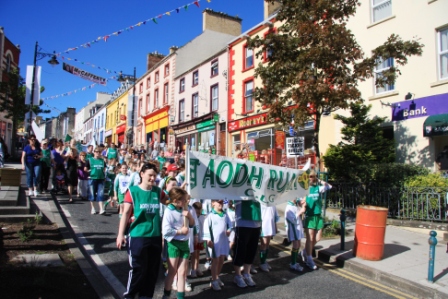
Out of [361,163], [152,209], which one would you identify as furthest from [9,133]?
[152,209]

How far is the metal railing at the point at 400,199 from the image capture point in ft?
31.4

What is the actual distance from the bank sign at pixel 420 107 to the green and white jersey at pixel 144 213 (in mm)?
12069

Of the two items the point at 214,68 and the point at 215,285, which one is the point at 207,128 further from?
the point at 215,285

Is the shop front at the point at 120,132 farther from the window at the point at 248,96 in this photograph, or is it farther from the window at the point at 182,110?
the window at the point at 248,96

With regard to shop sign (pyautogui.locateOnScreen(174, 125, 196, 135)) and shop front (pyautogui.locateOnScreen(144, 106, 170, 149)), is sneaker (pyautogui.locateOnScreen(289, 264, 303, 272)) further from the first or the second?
shop front (pyautogui.locateOnScreen(144, 106, 170, 149))

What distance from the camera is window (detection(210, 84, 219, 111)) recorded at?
26092 millimetres

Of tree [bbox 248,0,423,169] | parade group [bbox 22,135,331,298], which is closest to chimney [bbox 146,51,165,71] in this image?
tree [bbox 248,0,423,169]

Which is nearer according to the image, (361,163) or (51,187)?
(361,163)

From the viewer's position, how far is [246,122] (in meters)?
22.3

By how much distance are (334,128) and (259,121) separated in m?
5.69

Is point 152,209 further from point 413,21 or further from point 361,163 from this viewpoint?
point 413,21

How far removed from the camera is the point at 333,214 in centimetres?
1199

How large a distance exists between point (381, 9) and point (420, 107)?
494 centimetres

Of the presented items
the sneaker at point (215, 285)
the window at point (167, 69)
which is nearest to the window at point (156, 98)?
the window at point (167, 69)
